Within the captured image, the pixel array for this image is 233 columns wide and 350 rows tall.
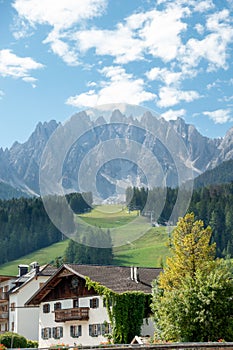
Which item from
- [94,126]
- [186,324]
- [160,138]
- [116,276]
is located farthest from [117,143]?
[186,324]

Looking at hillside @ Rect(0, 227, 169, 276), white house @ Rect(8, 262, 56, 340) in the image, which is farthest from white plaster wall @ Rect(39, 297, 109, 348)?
hillside @ Rect(0, 227, 169, 276)

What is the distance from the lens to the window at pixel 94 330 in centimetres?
5747

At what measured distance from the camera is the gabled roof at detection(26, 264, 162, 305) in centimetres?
5531

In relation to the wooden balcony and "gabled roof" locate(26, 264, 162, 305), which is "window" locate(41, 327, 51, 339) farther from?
the wooden balcony

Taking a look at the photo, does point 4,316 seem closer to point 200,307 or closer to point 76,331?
point 76,331

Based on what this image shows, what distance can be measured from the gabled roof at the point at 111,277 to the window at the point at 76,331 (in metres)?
4.65

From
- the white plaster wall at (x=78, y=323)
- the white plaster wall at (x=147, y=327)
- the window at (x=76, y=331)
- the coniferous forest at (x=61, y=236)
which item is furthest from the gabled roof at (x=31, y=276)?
the coniferous forest at (x=61, y=236)

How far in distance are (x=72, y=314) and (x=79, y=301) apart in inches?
58.0

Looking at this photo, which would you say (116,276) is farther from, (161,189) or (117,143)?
(117,143)

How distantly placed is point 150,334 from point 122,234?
9352mm

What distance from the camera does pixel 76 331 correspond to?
60.8 metres

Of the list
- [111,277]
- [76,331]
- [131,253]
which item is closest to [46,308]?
[76,331]

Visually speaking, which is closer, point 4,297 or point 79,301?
point 79,301

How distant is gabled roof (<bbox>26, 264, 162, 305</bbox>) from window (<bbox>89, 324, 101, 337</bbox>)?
4.15 meters
